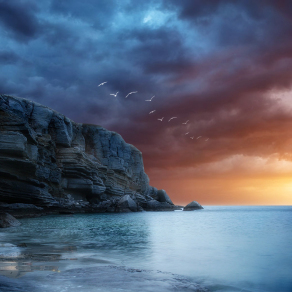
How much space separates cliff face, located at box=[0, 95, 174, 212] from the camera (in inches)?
1559

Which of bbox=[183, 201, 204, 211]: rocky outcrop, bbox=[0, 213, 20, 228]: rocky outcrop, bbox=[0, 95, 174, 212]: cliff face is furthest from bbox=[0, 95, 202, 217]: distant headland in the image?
bbox=[0, 213, 20, 228]: rocky outcrop

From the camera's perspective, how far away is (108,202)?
62781mm

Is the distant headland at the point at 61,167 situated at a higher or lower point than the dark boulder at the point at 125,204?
higher

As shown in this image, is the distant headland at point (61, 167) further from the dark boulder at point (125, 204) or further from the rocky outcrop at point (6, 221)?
the rocky outcrop at point (6, 221)

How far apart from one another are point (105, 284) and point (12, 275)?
228 centimetres

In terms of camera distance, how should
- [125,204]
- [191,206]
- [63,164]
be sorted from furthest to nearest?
[191,206]
[125,204]
[63,164]

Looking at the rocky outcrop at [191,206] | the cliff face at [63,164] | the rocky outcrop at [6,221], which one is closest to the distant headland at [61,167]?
A: the cliff face at [63,164]

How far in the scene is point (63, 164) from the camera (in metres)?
56.2

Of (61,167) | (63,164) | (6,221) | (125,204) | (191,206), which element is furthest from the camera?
(191,206)

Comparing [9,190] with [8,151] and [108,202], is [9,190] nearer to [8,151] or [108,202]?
[8,151]

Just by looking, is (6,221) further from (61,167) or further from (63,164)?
(63,164)

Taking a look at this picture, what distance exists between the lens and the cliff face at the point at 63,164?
3959 cm

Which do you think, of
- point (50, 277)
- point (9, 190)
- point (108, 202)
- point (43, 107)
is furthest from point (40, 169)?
point (50, 277)

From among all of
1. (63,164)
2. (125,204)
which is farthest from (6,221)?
(125,204)
